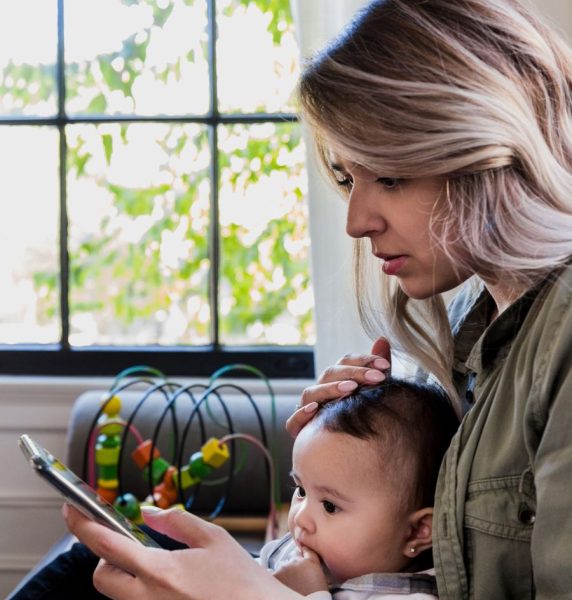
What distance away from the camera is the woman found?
1047mm

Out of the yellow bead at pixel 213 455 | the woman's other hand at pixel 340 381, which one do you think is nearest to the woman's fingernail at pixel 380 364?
the woman's other hand at pixel 340 381

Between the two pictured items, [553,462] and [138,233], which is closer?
[553,462]

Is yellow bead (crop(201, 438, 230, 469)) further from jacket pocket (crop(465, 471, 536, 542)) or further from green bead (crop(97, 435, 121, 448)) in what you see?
jacket pocket (crop(465, 471, 536, 542))

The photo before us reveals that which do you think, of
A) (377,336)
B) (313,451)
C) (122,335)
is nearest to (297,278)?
(122,335)

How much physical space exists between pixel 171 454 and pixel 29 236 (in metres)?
0.77

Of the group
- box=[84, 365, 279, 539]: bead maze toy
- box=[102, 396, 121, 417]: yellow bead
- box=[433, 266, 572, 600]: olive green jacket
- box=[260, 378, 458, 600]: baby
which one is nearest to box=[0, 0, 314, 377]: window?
box=[84, 365, 279, 539]: bead maze toy

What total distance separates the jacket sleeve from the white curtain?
3.45ft

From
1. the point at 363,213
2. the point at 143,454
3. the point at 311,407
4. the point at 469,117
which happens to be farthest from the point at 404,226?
the point at 143,454

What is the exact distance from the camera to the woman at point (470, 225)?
1047 millimetres

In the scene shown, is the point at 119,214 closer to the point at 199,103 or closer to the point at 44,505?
the point at 199,103

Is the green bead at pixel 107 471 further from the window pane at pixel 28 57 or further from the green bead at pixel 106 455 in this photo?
the window pane at pixel 28 57

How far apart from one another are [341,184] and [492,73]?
29 cm

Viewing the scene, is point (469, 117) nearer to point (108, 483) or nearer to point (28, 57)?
point (108, 483)

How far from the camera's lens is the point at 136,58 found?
2551 mm
